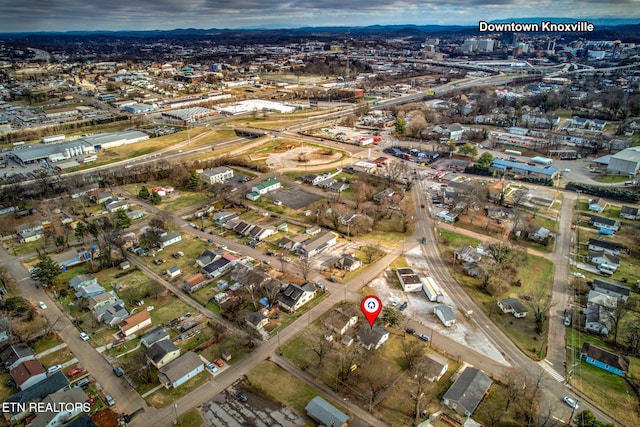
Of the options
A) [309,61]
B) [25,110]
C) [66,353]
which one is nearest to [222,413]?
[66,353]

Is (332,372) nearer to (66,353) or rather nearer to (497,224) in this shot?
(66,353)

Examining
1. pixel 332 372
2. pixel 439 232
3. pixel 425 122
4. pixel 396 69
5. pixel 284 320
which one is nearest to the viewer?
pixel 332 372

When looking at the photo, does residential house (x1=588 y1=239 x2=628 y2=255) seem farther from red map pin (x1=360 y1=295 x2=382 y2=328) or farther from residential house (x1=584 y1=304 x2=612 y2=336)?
red map pin (x1=360 y1=295 x2=382 y2=328)

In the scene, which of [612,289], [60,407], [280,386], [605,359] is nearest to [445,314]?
[605,359]

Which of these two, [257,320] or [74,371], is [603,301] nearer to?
[257,320]

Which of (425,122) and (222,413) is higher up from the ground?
(425,122)

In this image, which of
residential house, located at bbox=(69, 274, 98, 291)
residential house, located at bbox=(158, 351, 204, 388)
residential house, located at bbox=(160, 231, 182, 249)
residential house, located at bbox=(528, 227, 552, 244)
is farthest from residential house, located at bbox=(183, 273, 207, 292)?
residential house, located at bbox=(528, 227, 552, 244)

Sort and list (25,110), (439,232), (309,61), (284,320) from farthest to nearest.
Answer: (309,61), (25,110), (439,232), (284,320)
